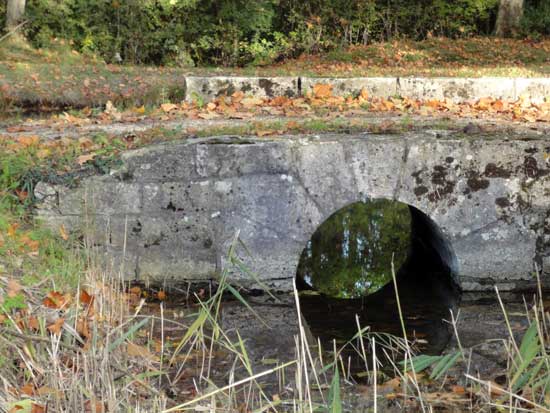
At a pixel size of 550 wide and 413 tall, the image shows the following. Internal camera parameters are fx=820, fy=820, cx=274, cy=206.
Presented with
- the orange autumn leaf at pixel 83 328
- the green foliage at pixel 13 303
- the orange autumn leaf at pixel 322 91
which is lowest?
the orange autumn leaf at pixel 83 328

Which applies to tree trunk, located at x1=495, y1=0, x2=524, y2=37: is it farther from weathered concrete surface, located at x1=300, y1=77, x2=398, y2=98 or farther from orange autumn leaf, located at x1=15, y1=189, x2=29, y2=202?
orange autumn leaf, located at x1=15, y1=189, x2=29, y2=202

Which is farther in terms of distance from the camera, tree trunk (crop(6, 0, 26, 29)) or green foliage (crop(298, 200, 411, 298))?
tree trunk (crop(6, 0, 26, 29))

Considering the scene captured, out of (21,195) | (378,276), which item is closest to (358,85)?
(378,276)

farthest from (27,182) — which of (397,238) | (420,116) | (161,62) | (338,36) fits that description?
(338,36)

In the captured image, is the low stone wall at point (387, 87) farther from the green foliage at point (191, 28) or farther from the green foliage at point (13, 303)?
the green foliage at point (191, 28)

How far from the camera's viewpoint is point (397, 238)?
27.9 ft

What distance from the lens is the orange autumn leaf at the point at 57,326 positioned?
363 centimetres

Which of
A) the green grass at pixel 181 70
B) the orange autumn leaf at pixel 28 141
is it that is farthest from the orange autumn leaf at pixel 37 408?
→ the green grass at pixel 181 70

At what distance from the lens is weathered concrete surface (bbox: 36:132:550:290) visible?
227 inches

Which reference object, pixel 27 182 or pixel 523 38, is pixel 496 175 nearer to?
pixel 27 182

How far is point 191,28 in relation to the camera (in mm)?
14094

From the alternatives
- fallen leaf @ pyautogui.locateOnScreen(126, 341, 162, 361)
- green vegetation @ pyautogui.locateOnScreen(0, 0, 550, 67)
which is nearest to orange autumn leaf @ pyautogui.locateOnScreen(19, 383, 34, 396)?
fallen leaf @ pyautogui.locateOnScreen(126, 341, 162, 361)

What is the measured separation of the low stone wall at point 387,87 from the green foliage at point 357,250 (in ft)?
5.05

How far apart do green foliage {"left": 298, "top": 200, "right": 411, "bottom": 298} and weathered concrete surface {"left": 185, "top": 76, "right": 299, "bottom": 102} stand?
161 cm
